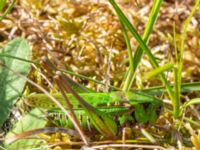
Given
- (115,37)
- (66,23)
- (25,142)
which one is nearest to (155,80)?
(115,37)

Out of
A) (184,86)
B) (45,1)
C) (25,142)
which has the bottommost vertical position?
(25,142)

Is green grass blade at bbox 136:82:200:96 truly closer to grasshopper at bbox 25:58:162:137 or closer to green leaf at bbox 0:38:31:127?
grasshopper at bbox 25:58:162:137

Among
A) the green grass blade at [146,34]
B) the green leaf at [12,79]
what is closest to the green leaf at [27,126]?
the green leaf at [12,79]

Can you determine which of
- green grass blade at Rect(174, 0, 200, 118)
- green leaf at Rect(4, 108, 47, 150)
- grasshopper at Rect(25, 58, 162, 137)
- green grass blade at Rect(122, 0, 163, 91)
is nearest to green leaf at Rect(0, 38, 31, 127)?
green leaf at Rect(4, 108, 47, 150)

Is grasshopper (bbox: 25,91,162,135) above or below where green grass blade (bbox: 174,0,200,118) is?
below

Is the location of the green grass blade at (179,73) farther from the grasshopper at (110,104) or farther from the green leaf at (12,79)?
the green leaf at (12,79)

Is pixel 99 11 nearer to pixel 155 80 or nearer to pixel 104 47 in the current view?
pixel 104 47
